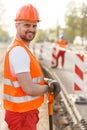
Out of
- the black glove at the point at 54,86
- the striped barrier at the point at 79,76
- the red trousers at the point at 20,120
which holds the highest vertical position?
the black glove at the point at 54,86

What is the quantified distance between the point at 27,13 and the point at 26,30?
15 cm

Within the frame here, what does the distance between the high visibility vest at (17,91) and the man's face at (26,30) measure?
0.08m

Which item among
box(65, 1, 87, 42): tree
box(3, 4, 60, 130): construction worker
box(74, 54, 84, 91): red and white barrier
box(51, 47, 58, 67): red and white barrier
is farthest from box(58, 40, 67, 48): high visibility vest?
box(65, 1, 87, 42): tree

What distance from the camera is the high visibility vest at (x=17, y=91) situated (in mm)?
4168

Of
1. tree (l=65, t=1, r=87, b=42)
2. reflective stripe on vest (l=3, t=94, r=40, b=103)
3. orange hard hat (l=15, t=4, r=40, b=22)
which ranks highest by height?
orange hard hat (l=15, t=4, r=40, b=22)

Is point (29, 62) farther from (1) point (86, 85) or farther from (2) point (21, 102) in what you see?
(1) point (86, 85)

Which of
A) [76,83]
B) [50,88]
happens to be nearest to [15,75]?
[50,88]

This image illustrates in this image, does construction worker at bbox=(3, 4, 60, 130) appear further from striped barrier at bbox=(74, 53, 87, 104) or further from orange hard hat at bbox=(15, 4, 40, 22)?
striped barrier at bbox=(74, 53, 87, 104)

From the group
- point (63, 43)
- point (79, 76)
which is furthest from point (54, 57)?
point (79, 76)

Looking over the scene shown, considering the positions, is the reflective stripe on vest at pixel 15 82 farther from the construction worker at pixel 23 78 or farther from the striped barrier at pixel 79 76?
the striped barrier at pixel 79 76

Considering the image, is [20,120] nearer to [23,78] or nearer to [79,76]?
[23,78]

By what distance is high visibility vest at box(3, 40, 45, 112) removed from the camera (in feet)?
13.7

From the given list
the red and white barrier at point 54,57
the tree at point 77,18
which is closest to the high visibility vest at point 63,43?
the red and white barrier at point 54,57

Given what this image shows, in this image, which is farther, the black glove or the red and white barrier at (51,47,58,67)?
the red and white barrier at (51,47,58,67)
